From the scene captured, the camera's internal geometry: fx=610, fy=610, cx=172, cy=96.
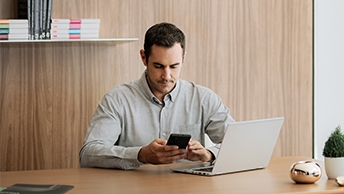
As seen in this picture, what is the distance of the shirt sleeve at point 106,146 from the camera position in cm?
268

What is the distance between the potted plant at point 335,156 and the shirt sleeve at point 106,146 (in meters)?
0.80

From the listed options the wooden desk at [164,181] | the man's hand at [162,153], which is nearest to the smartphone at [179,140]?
the man's hand at [162,153]

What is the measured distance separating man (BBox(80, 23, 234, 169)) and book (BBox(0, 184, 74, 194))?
1.59 feet

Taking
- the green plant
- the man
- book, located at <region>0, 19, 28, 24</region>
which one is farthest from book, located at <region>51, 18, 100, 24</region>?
the green plant

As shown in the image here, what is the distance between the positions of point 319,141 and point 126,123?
167 centimetres

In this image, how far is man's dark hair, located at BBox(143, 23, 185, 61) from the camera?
2998 mm

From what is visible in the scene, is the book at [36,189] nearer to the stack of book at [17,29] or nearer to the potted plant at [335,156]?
the potted plant at [335,156]

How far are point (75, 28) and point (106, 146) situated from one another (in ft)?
2.85

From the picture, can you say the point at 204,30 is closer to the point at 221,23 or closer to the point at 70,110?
the point at 221,23

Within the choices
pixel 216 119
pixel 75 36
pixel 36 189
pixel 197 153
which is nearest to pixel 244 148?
pixel 197 153

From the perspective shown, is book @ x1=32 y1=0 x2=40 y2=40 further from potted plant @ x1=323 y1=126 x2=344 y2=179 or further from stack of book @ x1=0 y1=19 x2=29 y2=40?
potted plant @ x1=323 y1=126 x2=344 y2=179

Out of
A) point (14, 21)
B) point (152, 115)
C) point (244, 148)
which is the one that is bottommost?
point (244, 148)

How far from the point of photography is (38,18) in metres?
3.29

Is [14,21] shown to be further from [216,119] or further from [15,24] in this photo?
[216,119]
